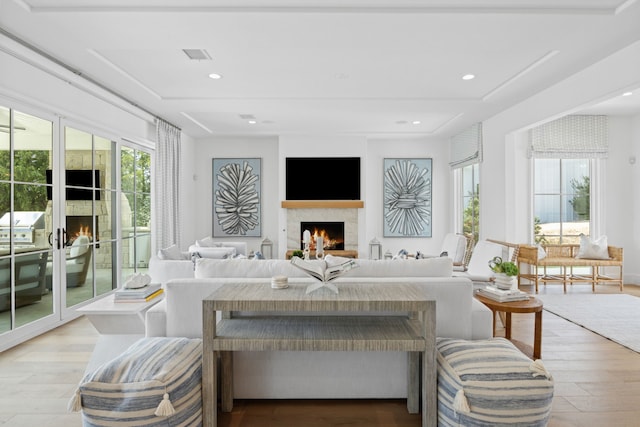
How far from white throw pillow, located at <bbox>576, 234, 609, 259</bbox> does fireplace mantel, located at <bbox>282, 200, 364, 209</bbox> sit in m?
3.52

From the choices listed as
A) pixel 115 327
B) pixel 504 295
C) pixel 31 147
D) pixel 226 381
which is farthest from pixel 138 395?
pixel 31 147

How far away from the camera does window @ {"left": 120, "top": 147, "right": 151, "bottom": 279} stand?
5.34 m

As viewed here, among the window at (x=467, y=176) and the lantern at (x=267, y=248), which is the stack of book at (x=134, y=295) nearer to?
the lantern at (x=267, y=248)

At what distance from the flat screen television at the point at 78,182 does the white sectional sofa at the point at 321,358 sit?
2.44m

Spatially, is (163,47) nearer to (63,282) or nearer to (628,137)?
(63,282)

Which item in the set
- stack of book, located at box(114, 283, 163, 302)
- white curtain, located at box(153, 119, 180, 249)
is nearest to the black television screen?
white curtain, located at box(153, 119, 180, 249)

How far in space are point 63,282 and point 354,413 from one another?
3.44 m

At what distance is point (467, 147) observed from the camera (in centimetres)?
671

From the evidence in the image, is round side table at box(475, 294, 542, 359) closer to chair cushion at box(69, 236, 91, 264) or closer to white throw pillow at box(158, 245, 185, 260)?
white throw pillow at box(158, 245, 185, 260)

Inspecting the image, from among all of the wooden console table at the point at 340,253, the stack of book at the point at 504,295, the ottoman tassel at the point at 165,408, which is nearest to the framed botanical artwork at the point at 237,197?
the wooden console table at the point at 340,253

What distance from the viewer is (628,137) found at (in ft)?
20.2

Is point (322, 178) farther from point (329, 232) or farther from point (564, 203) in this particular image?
point (564, 203)

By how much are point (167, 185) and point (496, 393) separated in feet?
18.1

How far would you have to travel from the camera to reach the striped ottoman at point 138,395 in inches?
70.9
